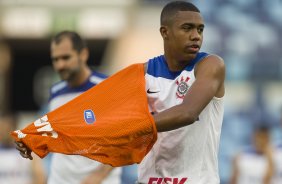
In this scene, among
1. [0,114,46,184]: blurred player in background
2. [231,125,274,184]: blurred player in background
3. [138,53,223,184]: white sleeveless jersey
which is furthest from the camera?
[231,125,274,184]: blurred player in background

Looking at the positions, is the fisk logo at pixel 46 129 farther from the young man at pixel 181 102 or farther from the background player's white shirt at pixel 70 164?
the background player's white shirt at pixel 70 164

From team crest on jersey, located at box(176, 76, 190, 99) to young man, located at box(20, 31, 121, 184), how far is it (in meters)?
2.09

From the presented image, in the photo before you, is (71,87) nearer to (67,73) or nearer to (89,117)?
(67,73)

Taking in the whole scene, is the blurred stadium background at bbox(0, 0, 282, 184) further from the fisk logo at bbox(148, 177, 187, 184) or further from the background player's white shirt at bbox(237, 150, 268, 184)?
the fisk logo at bbox(148, 177, 187, 184)

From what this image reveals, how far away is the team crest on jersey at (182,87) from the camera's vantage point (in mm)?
5273

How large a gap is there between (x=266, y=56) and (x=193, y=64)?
1234 cm

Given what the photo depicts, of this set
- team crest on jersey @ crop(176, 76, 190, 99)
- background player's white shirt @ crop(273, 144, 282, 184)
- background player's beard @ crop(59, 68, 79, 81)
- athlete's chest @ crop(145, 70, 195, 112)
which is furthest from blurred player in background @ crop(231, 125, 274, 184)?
team crest on jersey @ crop(176, 76, 190, 99)

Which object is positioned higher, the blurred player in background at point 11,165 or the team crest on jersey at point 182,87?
the team crest on jersey at point 182,87

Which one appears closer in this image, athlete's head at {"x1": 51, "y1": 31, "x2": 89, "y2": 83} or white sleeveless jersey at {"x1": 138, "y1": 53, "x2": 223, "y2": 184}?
white sleeveless jersey at {"x1": 138, "y1": 53, "x2": 223, "y2": 184}

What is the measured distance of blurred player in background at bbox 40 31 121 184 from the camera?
7.44m

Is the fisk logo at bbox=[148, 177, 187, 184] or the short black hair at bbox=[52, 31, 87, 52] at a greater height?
the short black hair at bbox=[52, 31, 87, 52]

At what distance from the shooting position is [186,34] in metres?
5.30

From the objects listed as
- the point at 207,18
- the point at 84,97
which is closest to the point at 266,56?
the point at 207,18

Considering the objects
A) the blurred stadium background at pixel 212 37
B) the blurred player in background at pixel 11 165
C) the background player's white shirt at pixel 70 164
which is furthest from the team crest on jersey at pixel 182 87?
the blurred stadium background at pixel 212 37
